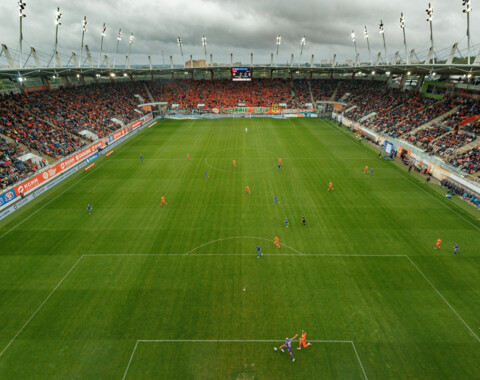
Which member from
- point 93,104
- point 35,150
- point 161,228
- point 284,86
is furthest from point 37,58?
point 284,86

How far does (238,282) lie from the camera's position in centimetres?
1712

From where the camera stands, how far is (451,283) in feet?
55.8

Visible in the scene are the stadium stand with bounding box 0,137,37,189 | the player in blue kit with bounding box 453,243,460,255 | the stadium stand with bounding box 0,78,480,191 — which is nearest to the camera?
the player in blue kit with bounding box 453,243,460,255

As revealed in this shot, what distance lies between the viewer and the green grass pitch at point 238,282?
41.9ft

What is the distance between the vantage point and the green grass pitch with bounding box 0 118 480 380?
1277 cm

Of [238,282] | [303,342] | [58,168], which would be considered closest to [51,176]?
[58,168]

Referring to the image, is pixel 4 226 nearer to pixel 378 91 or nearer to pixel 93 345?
pixel 93 345

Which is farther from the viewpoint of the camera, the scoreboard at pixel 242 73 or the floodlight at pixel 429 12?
the scoreboard at pixel 242 73

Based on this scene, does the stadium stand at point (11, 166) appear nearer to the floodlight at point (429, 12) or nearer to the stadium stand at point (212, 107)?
the stadium stand at point (212, 107)

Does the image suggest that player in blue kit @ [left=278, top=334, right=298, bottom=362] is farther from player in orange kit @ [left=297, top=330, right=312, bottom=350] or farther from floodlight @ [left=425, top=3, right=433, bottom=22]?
floodlight @ [left=425, top=3, right=433, bottom=22]

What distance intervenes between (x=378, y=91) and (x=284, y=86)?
2802cm

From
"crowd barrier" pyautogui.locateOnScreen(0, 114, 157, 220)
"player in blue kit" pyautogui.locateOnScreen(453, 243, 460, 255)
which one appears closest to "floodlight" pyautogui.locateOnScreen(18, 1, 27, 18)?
"crowd barrier" pyautogui.locateOnScreen(0, 114, 157, 220)

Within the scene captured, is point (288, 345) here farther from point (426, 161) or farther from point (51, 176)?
point (51, 176)

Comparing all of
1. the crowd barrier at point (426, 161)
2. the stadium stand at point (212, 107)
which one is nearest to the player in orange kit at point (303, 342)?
the crowd barrier at point (426, 161)
